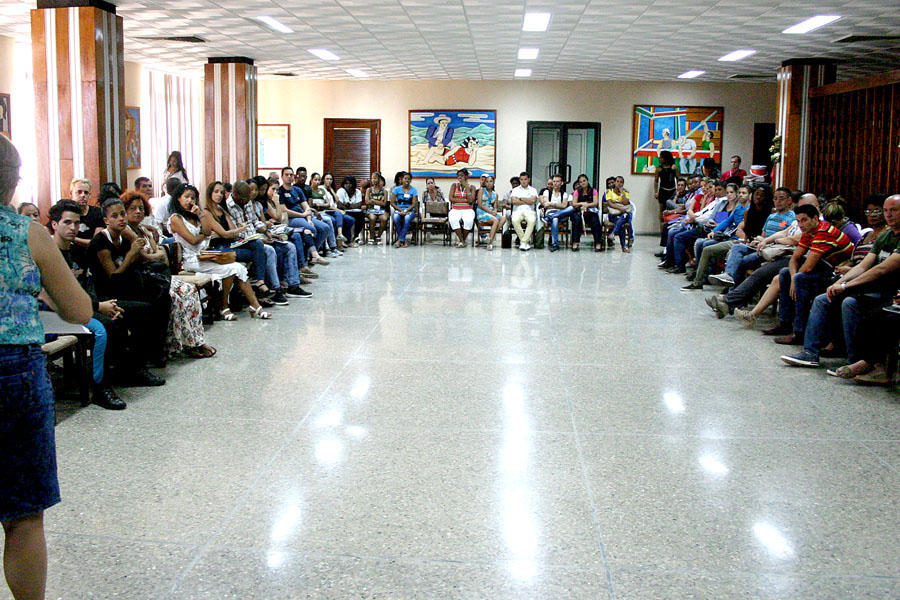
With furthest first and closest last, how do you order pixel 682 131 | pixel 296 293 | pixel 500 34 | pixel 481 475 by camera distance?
pixel 682 131 → pixel 500 34 → pixel 296 293 → pixel 481 475

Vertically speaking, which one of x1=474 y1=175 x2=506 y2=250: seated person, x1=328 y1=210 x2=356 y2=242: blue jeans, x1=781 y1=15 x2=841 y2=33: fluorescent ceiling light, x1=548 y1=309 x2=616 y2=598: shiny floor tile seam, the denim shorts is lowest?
x1=548 y1=309 x2=616 y2=598: shiny floor tile seam

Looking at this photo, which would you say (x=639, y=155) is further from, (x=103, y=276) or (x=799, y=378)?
(x=103, y=276)

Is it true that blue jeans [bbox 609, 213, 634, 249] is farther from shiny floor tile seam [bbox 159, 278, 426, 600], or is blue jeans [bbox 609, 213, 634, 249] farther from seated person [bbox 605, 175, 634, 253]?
shiny floor tile seam [bbox 159, 278, 426, 600]

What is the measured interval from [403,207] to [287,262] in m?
6.13

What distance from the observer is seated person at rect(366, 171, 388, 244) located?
563 inches

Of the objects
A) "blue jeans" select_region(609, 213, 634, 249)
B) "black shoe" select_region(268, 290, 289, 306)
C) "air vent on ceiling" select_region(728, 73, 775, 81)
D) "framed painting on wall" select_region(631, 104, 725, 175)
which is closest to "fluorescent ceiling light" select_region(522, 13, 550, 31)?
"black shoe" select_region(268, 290, 289, 306)

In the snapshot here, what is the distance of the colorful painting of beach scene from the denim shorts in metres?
14.9

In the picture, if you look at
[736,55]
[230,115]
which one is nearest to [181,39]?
[230,115]

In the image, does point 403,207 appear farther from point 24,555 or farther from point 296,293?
point 24,555

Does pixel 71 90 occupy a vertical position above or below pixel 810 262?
above

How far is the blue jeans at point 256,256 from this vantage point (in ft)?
25.4

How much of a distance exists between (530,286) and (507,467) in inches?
227

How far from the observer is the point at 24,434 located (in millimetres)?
2006

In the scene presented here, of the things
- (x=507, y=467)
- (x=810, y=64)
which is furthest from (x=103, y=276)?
(x=810, y=64)
